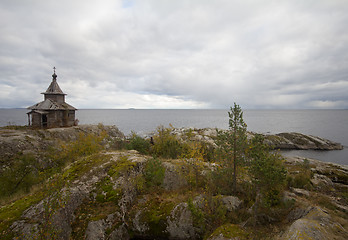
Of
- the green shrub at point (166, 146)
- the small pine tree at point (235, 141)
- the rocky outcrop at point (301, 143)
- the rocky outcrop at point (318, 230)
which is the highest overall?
the small pine tree at point (235, 141)

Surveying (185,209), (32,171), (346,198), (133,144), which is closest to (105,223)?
(185,209)

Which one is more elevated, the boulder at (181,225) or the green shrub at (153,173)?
the green shrub at (153,173)

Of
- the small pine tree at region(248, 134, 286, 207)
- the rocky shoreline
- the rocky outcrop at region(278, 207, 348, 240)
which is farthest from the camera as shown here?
the small pine tree at region(248, 134, 286, 207)

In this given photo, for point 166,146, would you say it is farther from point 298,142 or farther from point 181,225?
point 298,142

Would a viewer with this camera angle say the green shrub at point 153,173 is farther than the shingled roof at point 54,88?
No

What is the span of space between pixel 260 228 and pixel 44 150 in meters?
29.2

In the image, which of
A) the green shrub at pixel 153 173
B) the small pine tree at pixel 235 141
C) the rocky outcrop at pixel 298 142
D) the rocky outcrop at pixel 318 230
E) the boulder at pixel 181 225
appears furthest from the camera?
the rocky outcrop at pixel 298 142

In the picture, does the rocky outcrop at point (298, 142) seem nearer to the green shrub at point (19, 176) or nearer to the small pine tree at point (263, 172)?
the green shrub at point (19, 176)

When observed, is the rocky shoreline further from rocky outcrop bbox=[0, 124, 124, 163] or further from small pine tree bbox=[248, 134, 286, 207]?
rocky outcrop bbox=[0, 124, 124, 163]

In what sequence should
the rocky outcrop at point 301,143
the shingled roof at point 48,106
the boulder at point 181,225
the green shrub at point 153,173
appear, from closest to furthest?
1. the boulder at point 181,225
2. the green shrub at point 153,173
3. the shingled roof at point 48,106
4. the rocky outcrop at point 301,143

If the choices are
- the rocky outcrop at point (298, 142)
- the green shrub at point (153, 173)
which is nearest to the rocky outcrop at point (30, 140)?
the green shrub at point (153, 173)

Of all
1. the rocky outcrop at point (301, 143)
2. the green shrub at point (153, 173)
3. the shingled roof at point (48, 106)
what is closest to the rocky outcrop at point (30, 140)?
the shingled roof at point (48, 106)

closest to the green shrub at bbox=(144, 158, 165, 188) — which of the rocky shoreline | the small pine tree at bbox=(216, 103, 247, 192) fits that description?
the rocky shoreline

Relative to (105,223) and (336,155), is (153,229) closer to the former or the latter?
(105,223)
